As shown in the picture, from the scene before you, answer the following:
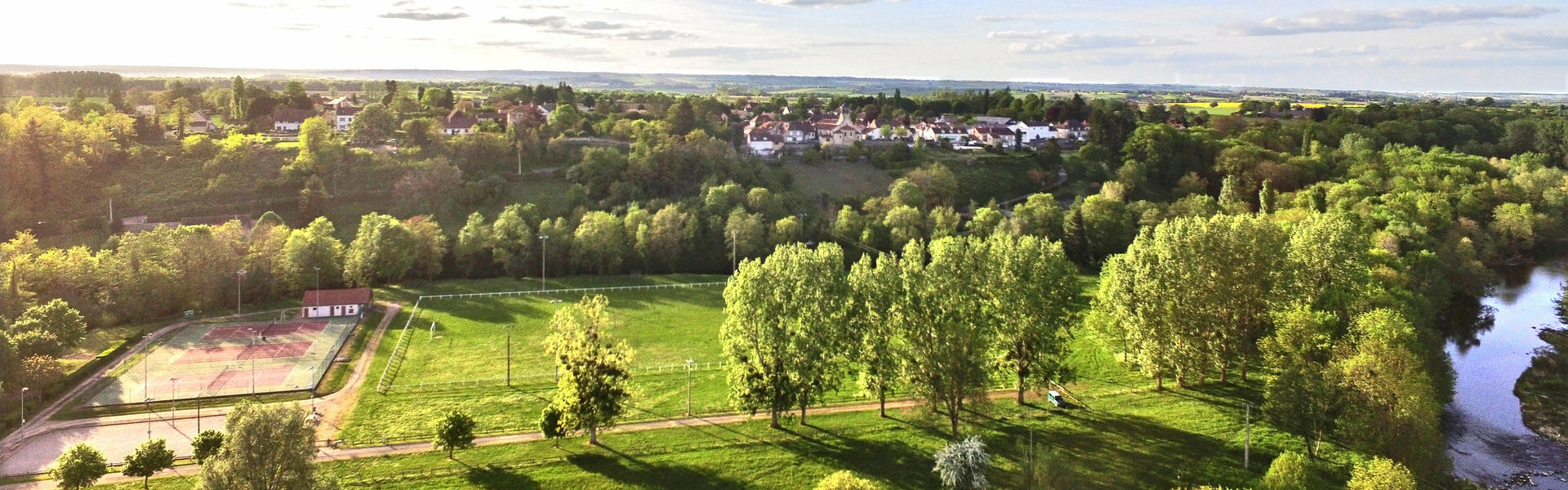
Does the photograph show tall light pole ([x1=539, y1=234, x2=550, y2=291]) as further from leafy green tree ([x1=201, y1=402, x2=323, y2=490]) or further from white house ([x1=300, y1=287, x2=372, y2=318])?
leafy green tree ([x1=201, y1=402, x2=323, y2=490])

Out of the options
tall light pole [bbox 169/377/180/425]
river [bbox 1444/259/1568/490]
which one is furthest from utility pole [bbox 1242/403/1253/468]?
tall light pole [bbox 169/377/180/425]

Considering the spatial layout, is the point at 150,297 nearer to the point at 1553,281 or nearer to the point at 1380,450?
the point at 1380,450

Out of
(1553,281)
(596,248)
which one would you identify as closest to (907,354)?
(596,248)

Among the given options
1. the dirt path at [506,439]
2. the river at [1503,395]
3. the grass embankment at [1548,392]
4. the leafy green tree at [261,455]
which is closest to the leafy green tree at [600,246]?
the dirt path at [506,439]

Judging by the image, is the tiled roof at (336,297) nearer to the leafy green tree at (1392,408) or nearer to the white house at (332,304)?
the white house at (332,304)

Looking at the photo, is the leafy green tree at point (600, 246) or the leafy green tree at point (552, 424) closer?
the leafy green tree at point (552, 424)

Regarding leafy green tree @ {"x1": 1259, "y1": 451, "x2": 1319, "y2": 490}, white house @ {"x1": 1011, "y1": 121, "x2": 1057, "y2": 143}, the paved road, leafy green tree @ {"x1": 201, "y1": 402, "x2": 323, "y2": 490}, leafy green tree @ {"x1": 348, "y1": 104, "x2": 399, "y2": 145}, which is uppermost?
white house @ {"x1": 1011, "y1": 121, "x2": 1057, "y2": 143}
